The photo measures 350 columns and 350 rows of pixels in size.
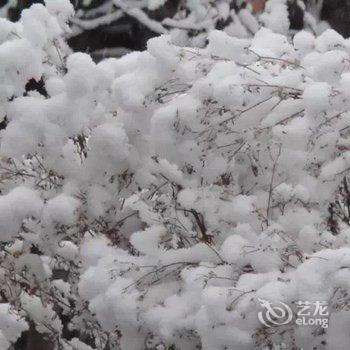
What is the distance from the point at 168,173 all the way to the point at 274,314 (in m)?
0.46

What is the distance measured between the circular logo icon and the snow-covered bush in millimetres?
45

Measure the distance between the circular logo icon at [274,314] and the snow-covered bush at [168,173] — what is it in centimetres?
5

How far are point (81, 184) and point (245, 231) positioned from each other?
1.31 ft

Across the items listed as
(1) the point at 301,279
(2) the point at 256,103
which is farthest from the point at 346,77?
(1) the point at 301,279

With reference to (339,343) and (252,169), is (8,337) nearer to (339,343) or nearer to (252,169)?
(252,169)

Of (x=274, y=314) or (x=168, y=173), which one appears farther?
(x=168, y=173)

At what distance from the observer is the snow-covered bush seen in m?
1.59

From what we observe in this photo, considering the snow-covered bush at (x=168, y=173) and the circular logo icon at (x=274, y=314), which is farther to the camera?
the snow-covered bush at (x=168, y=173)

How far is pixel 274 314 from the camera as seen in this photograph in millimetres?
1410

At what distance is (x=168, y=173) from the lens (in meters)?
1.74

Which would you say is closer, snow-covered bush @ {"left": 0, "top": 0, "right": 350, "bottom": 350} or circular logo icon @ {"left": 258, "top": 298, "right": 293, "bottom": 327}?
circular logo icon @ {"left": 258, "top": 298, "right": 293, "bottom": 327}

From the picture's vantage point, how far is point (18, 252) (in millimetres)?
1953

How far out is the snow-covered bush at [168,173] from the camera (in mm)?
1591

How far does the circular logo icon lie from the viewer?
140 centimetres
